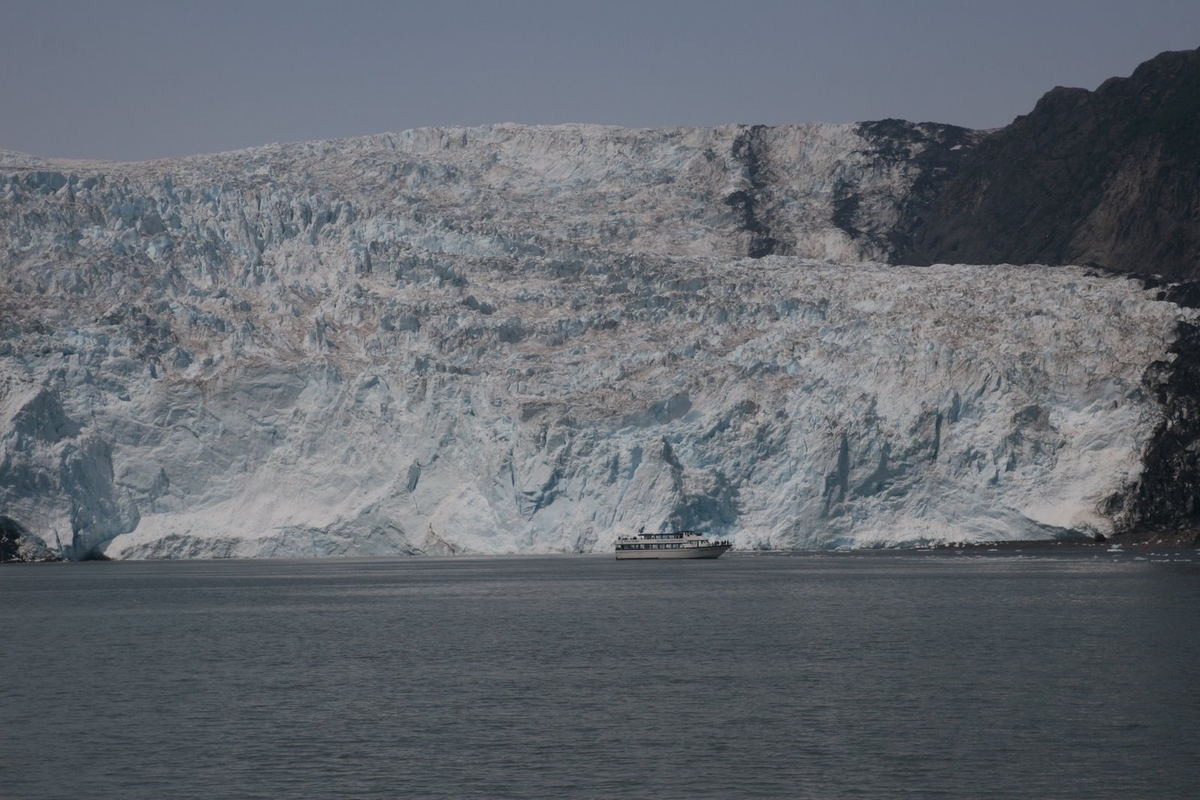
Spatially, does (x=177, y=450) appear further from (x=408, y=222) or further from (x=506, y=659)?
(x=506, y=659)

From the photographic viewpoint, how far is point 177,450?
71562 mm

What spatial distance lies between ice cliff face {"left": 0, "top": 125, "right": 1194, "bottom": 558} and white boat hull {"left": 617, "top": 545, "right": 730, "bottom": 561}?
3978 millimetres

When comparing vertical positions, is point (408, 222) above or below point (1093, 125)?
below

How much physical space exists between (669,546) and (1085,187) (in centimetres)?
4802

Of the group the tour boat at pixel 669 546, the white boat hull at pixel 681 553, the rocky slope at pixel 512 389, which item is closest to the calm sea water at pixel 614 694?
the rocky slope at pixel 512 389

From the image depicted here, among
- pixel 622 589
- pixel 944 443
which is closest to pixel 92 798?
pixel 622 589

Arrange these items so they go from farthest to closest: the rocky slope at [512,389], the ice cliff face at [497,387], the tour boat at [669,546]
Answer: the tour boat at [669,546]
the ice cliff face at [497,387]
the rocky slope at [512,389]

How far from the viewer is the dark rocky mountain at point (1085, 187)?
93.6 meters

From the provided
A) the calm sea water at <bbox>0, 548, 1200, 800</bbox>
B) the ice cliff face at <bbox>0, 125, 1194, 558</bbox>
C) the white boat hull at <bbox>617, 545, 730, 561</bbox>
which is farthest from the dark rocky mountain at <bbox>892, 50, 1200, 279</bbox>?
the calm sea water at <bbox>0, 548, 1200, 800</bbox>

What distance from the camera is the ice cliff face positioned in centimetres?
6750

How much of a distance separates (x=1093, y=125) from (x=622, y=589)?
6907 centimetres

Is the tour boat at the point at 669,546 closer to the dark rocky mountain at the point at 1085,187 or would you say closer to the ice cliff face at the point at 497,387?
the ice cliff face at the point at 497,387

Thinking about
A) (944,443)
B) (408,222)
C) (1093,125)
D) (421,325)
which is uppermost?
(1093,125)

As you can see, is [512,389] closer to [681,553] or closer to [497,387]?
[497,387]
